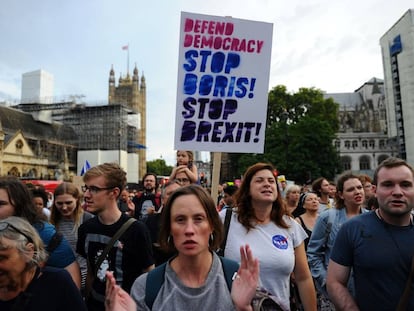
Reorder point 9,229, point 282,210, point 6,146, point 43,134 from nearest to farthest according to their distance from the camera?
point 9,229 < point 282,210 < point 6,146 < point 43,134

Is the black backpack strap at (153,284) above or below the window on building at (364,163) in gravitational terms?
below

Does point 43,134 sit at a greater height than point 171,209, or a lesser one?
greater

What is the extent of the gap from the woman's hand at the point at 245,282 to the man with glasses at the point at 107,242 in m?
1.11

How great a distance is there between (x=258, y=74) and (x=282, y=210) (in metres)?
1.59

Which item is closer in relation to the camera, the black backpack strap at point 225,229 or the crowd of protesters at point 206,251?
the crowd of protesters at point 206,251

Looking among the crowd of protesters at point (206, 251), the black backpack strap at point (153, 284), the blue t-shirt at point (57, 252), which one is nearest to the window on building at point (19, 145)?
the crowd of protesters at point (206, 251)

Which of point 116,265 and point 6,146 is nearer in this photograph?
point 116,265

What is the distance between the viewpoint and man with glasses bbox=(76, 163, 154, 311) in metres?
2.68

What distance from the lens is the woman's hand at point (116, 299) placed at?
1.65m

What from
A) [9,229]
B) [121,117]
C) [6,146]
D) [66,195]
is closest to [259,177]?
[9,229]

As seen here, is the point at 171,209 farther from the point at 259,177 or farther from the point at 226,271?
the point at 259,177

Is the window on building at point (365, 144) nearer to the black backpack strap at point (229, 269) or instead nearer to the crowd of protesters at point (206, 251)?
the crowd of protesters at point (206, 251)

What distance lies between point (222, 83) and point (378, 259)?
7.50 feet

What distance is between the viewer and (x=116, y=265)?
2684 millimetres
